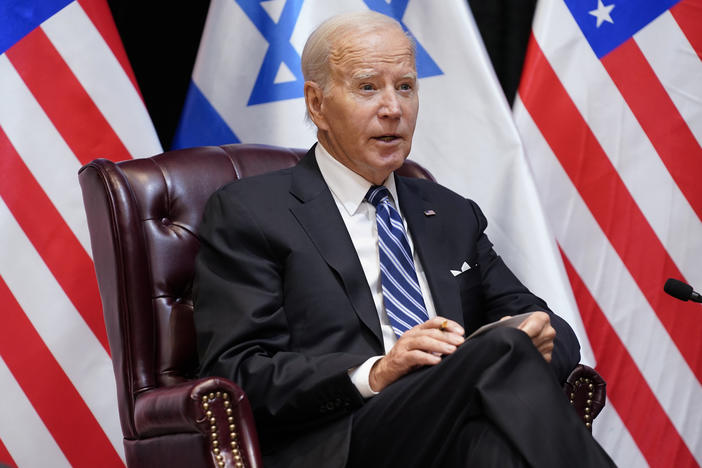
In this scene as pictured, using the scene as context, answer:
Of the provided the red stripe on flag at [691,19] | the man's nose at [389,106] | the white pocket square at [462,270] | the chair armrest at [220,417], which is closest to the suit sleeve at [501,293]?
the white pocket square at [462,270]

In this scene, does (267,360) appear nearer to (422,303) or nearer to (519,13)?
(422,303)

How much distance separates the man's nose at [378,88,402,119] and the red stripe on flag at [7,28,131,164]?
2.94ft

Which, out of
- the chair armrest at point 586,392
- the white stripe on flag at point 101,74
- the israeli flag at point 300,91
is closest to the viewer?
the chair armrest at point 586,392

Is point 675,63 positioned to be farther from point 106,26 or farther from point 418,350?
point 106,26

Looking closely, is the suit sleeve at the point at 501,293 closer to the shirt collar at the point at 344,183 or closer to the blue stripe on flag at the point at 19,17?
the shirt collar at the point at 344,183

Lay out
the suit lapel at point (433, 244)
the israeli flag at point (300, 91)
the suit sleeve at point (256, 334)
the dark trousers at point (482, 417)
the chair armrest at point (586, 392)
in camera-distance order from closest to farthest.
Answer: the dark trousers at point (482, 417) < the suit sleeve at point (256, 334) < the chair armrest at point (586, 392) < the suit lapel at point (433, 244) < the israeli flag at point (300, 91)

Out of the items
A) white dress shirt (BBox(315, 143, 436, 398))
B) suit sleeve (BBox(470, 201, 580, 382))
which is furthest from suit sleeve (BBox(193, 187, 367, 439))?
suit sleeve (BBox(470, 201, 580, 382))

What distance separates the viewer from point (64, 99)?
262 centimetres

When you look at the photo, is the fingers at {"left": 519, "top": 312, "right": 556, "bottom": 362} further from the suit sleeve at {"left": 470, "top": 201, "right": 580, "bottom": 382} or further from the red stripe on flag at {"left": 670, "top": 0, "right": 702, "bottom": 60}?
the red stripe on flag at {"left": 670, "top": 0, "right": 702, "bottom": 60}

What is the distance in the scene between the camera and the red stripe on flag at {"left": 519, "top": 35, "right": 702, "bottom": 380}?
113 inches

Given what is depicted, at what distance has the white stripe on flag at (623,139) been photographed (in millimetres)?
2877

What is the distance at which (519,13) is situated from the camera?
128 inches

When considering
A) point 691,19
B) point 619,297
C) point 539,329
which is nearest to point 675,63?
point 691,19

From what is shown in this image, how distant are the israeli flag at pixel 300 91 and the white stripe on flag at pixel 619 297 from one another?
194 millimetres
